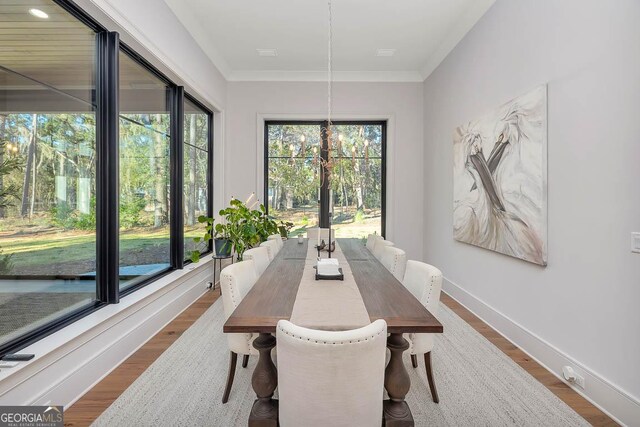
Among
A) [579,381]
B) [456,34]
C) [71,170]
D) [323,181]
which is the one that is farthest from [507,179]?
[71,170]

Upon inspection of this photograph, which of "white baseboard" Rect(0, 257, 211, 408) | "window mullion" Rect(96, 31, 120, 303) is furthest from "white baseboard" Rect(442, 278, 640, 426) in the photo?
"window mullion" Rect(96, 31, 120, 303)

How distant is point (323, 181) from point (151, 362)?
3.58 meters

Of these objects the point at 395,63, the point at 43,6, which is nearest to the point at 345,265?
the point at 43,6

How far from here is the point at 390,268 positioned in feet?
8.61

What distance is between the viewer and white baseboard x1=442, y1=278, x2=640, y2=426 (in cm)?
177

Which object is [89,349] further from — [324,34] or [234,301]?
[324,34]

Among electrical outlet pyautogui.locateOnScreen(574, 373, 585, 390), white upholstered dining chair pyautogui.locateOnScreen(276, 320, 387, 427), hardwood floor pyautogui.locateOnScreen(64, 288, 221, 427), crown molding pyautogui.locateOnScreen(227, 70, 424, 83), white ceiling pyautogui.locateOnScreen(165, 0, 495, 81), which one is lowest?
hardwood floor pyautogui.locateOnScreen(64, 288, 221, 427)

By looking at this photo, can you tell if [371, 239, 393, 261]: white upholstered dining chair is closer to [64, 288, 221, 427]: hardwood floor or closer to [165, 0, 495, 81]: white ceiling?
[64, 288, 221, 427]: hardwood floor

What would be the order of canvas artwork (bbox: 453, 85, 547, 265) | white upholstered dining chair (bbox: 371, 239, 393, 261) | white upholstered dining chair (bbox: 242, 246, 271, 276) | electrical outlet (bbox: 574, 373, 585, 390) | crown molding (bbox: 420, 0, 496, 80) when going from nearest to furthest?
electrical outlet (bbox: 574, 373, 585, 390) < canvas artwork (bbox: 453, 85, 547, 265) < white upholstered dining chair (bbox: 242, 246, 271, 276) < white upholstered dining chair (bbox: 371, 239, 393, 261) < crown molding (bbox: 420, 0, 496, 80)

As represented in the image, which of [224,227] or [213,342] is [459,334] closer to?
[213,342]

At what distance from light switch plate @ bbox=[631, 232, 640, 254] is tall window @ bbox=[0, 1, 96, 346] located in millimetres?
3294

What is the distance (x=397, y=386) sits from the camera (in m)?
1.53

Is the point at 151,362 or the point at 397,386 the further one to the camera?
the point at 151,362

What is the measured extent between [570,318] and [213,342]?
267 cm
